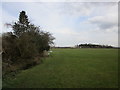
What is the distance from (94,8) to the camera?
701 inches

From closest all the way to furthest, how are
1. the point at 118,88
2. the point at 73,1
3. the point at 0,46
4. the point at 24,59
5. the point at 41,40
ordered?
the point at 118,88 → the point at 0,46 → the point at 73,1 → the point at 24,59 → the point at 41,40

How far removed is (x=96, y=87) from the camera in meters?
6.82

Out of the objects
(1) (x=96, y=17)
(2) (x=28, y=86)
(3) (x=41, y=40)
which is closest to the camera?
(2) (x=28, y=86)

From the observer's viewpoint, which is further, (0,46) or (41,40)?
(41,40)

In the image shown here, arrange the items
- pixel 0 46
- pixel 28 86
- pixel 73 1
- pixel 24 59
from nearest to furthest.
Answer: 1. pixel 28 86
2. pixel 0 46
3. pixel 73 1
4. pixel 24 59

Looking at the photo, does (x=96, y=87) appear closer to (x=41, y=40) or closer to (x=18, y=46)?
(x=18, y=46)

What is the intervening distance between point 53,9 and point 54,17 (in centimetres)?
236

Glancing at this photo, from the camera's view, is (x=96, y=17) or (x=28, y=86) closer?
(x=28, y=86)

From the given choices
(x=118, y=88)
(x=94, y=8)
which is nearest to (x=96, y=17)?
(x=94, y=8)

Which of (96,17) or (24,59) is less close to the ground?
(96,17)

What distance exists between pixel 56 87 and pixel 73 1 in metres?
9.84

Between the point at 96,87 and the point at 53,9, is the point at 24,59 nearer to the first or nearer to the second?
the point at 53,9

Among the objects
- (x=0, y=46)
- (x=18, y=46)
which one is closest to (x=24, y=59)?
(x=18, y=46)

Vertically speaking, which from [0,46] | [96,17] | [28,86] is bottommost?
[28,86]
